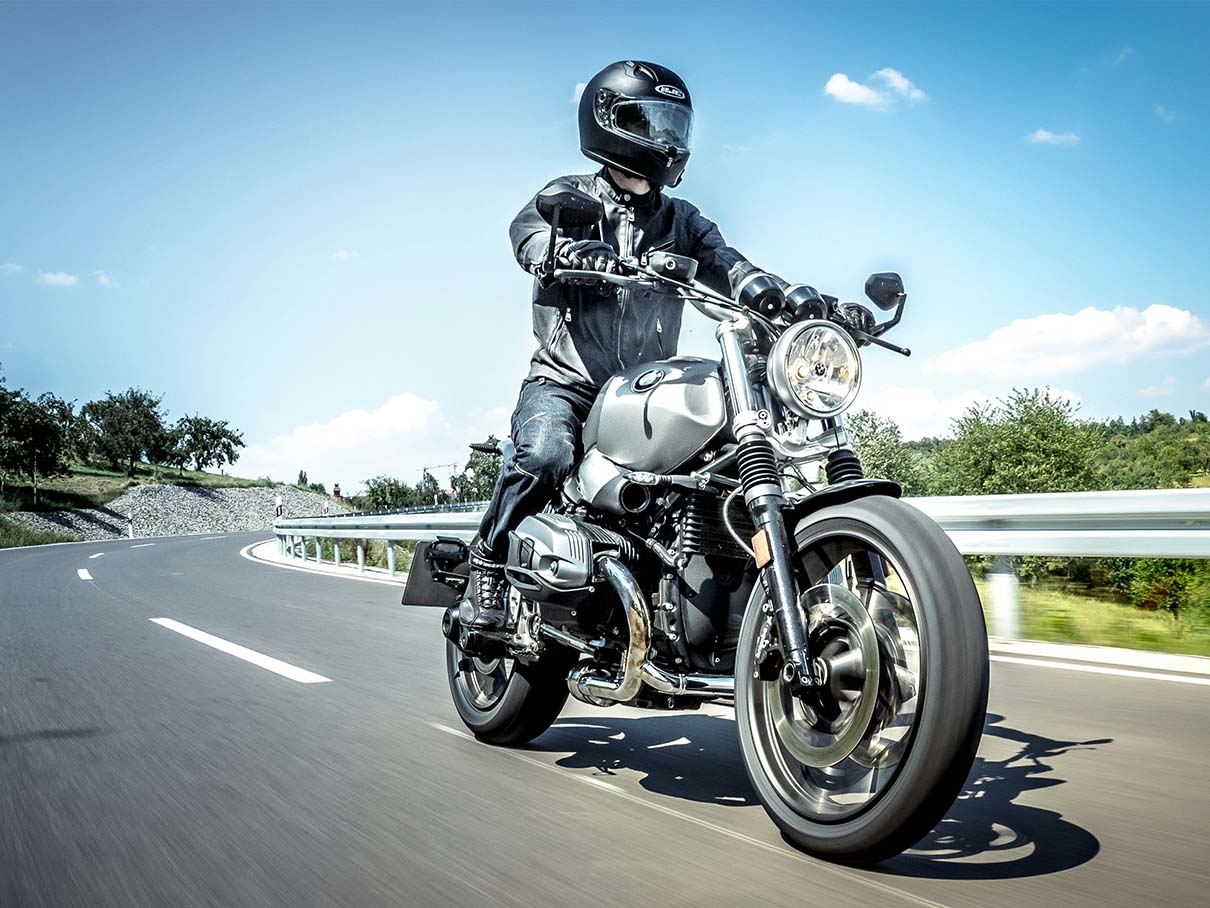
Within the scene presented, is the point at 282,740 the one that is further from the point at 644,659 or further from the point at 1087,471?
the point at 1087,471

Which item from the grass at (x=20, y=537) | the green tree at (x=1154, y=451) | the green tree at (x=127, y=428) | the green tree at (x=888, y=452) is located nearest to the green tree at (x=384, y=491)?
the grass at (x=20, y=537)

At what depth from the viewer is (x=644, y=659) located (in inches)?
128

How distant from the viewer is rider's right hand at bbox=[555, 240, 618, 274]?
3260mm

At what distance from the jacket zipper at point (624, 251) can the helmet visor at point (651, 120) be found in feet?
0.95

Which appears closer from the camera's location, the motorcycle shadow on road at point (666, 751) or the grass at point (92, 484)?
the motorcycle shadow on road at point (666, 751)

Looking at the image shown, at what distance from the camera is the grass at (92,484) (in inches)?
2445

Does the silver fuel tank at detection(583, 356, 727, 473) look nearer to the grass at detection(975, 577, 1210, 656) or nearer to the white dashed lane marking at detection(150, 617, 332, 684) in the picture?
the white dashed lane marking at detection(150, 617, 332, 684)

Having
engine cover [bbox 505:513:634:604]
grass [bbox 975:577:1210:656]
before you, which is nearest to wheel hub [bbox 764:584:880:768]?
engine cover [bbox 505:513:634:604]

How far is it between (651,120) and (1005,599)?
4819 millimetres

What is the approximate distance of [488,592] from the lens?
4.27 m

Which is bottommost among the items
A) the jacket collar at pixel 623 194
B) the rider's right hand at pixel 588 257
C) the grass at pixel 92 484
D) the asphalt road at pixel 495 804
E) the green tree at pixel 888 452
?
the grass at pixel 92 484

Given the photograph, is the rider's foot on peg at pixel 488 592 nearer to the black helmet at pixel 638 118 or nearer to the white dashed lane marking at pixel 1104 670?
the black helmet at pixel 638 118

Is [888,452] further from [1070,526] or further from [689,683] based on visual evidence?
[689,683]

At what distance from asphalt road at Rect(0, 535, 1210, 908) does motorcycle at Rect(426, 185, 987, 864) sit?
29cm
